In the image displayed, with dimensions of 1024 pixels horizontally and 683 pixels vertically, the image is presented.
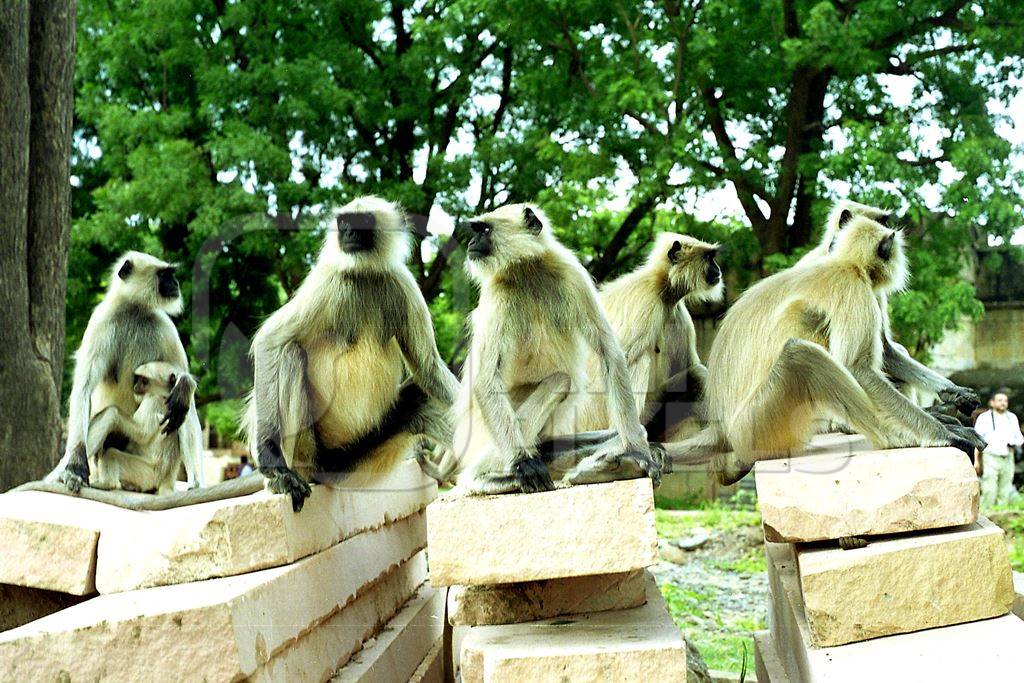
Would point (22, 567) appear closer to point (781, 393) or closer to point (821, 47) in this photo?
point (781, 393)

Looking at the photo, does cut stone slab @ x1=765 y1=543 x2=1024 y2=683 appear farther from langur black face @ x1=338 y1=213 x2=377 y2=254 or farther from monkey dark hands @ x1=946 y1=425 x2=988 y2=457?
langur black face @ x1=338 y1=213 x2=377 y2=254

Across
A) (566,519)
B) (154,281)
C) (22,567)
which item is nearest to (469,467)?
(566,519)

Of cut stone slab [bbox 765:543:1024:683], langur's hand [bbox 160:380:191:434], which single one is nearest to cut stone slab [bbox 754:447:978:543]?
cut stone slab [bbox 765:543:1024:683]

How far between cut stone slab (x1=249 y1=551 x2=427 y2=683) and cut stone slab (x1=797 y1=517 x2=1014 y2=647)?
1.67m

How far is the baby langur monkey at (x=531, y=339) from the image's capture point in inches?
142

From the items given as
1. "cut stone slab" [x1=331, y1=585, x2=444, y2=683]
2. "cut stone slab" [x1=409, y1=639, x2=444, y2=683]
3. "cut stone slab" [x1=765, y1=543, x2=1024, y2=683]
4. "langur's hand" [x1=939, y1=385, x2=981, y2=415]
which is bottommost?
"cut stone slab" [x1=409, y1=639, x2=444, y2=683]

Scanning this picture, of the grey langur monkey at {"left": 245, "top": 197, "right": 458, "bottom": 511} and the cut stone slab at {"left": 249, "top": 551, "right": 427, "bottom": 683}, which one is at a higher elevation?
the grey langur monkey at {"left": 245, "top": 197, "right": 458, "bottom": 511}

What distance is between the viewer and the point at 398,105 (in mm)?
14531

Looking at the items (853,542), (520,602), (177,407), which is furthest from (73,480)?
(853,542)

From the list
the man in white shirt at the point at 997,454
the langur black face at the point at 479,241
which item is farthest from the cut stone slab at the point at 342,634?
the man in white shirt at the point at 997,454

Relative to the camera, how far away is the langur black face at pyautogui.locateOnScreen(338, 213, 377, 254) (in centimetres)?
415

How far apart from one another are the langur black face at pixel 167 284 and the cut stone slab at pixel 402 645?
2103 millimetres

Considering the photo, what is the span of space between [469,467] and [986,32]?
30.3ft

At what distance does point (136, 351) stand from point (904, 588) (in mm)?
4039
